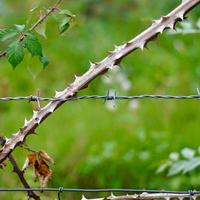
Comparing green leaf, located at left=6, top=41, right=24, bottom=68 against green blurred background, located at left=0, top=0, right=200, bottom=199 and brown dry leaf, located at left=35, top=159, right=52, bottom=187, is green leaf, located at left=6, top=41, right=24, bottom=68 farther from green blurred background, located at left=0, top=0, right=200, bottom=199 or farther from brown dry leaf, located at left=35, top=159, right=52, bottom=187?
green blurred background, located at left=0, top=0, right=200, bottom=199

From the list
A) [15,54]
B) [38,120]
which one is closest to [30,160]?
[38,120]

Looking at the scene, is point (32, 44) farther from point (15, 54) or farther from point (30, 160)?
point (30, 160)

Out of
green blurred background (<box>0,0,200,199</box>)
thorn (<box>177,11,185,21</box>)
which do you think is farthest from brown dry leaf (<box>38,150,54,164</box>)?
green blurred background (<box>0,0,200,199</box>)

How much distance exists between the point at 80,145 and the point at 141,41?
2682mm

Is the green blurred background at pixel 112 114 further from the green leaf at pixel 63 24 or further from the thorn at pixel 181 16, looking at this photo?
the thorn at pixel 181 16

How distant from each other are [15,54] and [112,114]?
10.1ft

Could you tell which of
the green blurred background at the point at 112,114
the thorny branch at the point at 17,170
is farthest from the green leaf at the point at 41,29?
the green blurred background at the point at 112,114

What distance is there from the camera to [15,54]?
7.00ft

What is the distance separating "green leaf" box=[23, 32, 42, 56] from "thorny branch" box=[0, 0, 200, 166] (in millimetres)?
140

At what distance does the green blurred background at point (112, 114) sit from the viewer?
172 inches

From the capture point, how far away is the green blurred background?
172 inches

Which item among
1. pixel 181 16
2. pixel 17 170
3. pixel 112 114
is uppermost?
pixel 112 114

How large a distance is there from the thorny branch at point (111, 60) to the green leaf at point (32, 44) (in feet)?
0.46

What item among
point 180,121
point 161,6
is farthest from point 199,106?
point 161,6
